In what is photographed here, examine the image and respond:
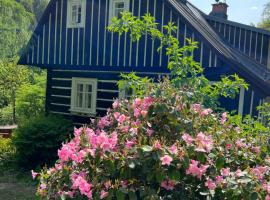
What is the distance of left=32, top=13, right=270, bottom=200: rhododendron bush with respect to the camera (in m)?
2.70

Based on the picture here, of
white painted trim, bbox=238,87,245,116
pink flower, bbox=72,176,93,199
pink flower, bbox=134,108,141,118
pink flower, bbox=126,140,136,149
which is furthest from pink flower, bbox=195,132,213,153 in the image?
white painted trim, bbox=238,87,245,116

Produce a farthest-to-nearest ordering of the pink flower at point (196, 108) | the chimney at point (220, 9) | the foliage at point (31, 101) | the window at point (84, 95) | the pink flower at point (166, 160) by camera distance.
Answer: the foliage at point (31, 101) < the chimney at point (220, 9) < the window at point (84, 95) < the pink flower at point (196, 108) < the pink flower at point (166, 160)

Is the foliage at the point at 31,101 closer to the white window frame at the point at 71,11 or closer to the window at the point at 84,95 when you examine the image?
the window at the point at 84,95

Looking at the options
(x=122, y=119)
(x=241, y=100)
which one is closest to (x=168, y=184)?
(x=122, y=119)

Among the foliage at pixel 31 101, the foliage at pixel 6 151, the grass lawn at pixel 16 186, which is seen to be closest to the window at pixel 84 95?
the foliage at pixel 6 151

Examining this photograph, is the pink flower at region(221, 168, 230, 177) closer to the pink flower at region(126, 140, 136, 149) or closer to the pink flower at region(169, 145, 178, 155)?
the pink flower at region(169, 145, 178, 155)

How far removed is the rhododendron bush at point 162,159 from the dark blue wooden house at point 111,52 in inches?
192

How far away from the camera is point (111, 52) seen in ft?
32.0

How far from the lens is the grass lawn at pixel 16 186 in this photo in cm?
738

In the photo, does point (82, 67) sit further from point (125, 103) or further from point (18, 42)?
point (18, 42)

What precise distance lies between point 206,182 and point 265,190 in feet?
1.41

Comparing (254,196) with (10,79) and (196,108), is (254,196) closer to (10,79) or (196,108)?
(196,108)

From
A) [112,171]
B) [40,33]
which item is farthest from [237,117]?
[40,33]

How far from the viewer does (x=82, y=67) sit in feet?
34.6
